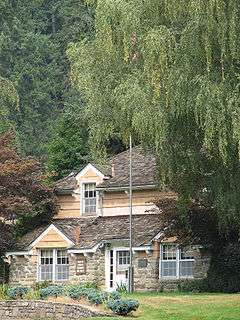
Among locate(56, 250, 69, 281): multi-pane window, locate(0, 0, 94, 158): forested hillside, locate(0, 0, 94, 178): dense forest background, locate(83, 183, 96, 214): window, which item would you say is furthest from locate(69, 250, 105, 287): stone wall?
locate(0, 0, 94, 158): forested hillside

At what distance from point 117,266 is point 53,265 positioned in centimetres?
349

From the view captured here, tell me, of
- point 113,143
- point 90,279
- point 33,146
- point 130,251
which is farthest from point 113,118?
point 33,146

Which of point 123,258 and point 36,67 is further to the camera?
point 36,67

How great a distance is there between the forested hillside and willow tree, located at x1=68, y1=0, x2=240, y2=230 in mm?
48833

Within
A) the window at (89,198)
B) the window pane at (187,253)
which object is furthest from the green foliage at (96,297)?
the window at (89,198)

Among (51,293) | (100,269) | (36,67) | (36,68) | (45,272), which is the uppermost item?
(36,67)

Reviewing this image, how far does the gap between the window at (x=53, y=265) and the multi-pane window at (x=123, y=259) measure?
2801 millimetres

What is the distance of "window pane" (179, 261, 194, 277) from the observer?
43.8m

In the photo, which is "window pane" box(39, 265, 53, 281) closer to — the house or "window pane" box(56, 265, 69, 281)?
the house

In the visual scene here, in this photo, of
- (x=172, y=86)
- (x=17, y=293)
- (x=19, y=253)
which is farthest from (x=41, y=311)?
(x=19, y=253)

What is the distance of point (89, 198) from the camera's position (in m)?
48.8

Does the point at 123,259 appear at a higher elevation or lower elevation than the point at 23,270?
higher

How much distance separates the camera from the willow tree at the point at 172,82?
2483 cm

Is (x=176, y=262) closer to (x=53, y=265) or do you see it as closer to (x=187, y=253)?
(x=187, y=253)
